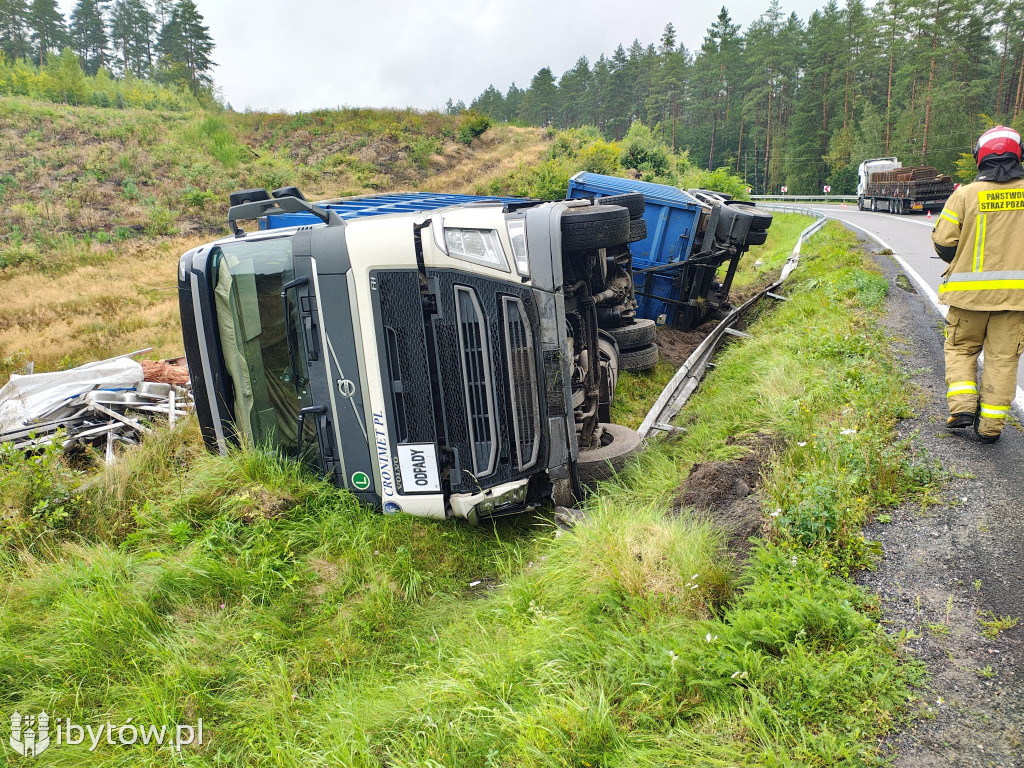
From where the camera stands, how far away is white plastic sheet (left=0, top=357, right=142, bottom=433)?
627cm

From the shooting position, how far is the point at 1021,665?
87.0 inches

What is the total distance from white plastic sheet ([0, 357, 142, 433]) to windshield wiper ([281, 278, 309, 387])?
3.44 m

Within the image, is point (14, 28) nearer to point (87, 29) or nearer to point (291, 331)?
point (87, 29)

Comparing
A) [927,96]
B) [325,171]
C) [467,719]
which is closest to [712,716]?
[467,719]

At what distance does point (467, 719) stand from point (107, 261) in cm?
1958

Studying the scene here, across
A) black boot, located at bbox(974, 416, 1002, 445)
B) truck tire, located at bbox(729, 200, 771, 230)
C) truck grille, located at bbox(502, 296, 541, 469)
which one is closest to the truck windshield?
truck grille, located at bbox(502, 296, 541, 469)

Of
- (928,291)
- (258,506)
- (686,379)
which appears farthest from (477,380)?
(928,291)

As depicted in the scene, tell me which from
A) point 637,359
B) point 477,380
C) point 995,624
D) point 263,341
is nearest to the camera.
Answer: point 995,624

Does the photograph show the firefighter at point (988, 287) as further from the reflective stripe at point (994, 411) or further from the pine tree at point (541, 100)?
the pine tree at point (541, 100)

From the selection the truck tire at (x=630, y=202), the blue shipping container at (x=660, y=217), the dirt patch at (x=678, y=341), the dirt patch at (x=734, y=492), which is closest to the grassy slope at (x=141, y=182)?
the blue shipping container at (x=660, y=217)

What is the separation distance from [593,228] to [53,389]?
19.0 feet

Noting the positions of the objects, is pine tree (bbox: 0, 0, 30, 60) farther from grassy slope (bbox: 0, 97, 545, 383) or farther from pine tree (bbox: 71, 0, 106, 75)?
grassy slope (bbox: 0, 97, 545, 383)

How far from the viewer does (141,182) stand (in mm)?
23547

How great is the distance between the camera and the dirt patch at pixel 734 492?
3162 mm
